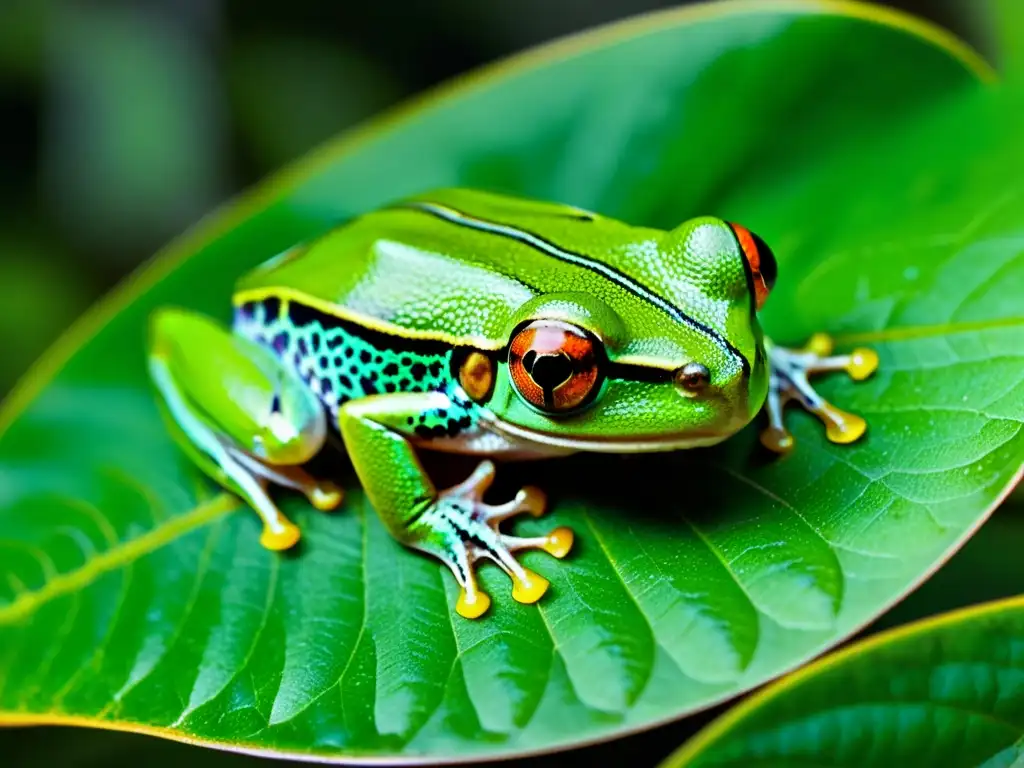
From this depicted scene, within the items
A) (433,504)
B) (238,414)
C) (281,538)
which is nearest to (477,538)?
(433,504)

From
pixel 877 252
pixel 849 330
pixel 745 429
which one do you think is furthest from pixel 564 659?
pixel 877 252

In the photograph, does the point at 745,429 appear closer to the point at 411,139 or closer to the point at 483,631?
the point at 483,631

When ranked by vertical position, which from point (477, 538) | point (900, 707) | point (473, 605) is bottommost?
point (900, 707)

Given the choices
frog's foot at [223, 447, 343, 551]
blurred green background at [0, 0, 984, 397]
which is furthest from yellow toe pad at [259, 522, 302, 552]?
blurred green background at [0, 0, 984, 397]

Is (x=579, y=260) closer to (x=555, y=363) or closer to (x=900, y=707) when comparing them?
(x=555, y=363)

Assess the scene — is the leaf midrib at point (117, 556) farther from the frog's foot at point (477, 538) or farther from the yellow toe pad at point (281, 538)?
the frog's foot at point (477, 538)

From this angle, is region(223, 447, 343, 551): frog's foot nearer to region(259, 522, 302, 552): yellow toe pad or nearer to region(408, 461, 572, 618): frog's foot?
region(259, 522, 302, 552): yellow toe pad

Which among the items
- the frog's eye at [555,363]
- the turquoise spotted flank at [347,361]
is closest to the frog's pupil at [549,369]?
the frog's eye at [555,363]
